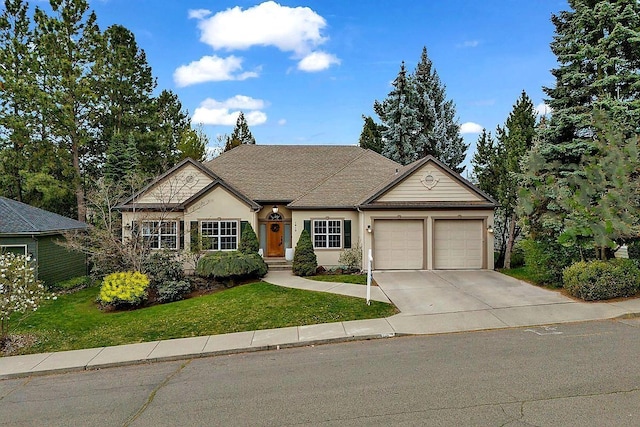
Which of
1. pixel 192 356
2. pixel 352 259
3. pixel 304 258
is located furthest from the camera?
pixel 352 259

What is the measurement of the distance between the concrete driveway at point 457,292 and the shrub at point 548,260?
486mm

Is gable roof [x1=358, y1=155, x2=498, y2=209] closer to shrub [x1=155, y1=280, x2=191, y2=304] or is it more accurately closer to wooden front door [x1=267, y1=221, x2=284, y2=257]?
wooden front door [x1=267, y1=221, x2=284, y2=257]

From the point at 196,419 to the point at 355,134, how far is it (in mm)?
35457

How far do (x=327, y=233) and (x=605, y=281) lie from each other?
35.4ft

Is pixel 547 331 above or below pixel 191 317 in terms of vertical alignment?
above

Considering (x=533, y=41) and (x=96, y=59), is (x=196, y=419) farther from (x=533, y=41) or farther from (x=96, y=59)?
(x=96, y=59)

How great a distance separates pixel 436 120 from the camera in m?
30.3

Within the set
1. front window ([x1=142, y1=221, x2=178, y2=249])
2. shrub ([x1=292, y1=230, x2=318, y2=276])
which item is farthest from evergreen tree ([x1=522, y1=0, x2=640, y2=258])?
front window ([x1=142, y1=221, x2=178, y2=249])

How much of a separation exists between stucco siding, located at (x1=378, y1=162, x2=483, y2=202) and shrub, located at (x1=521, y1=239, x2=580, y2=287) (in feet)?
13.3

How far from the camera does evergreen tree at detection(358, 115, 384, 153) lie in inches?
1401

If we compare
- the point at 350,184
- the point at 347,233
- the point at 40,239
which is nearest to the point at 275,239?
the point at 347,233

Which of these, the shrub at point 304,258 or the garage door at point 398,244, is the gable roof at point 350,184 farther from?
the garage door at point 398,244

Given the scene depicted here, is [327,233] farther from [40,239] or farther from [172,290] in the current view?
[40,239]

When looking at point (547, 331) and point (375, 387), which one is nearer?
point (375, 387)
